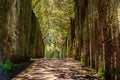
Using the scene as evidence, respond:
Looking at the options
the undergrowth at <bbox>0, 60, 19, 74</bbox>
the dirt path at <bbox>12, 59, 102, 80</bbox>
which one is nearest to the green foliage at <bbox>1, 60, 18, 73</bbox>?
the undergrowth at <bbox>0, 60, 19, 74</bbox>

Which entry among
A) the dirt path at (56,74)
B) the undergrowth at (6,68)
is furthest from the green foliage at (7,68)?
the dirt path at (56,74)

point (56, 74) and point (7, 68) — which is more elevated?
point (7, 68)

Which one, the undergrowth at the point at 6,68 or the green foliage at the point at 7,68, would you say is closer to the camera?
the undergrowth at the point at 6,68

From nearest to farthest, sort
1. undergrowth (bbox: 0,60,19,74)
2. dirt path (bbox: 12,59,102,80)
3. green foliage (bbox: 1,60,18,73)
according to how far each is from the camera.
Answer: undergrowth (bbox: 0,60,19,74), green foliage (bbox: 1,60,18,73), dirt path (bbox: 12,59,102,80)

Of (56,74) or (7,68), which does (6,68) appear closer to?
(7,68)

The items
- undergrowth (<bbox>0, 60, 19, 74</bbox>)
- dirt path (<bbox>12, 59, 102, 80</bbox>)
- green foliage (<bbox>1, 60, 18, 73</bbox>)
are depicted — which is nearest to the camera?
undergrowth (<bbox>0, 60, 19, 74</bbox>)

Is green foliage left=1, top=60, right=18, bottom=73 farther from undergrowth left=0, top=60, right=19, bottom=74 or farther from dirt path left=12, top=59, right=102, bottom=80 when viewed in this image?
dirt path left=12, top=59, right=102, bottom=80

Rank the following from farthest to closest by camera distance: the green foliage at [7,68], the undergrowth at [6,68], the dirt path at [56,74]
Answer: the dirt path at [56,74], the green foliage at [7,68], the undergrowth at [6,68]

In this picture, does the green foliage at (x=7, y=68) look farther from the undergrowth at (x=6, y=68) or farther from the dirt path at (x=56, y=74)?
the dirt path at (x=56, y=74)

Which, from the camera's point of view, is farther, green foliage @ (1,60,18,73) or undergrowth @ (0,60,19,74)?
green foliage @ (1,60,18,73)

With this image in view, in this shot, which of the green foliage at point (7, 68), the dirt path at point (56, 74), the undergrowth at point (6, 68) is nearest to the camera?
the undergrowth at point (6, 68)

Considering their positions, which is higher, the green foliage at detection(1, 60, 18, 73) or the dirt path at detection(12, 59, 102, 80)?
the green foliage at detection(1, 60, 18, 73)

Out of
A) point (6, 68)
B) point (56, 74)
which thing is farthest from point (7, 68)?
point (56, 74)

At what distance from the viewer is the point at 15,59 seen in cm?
1164
